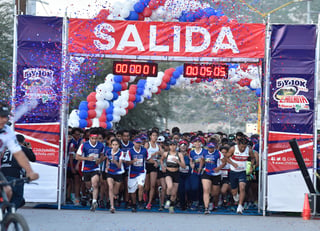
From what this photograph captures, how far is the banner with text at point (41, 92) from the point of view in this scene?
15703 millimetres

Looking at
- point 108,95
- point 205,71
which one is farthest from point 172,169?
point 108,95

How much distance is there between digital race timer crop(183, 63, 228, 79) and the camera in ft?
52.6

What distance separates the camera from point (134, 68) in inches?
627

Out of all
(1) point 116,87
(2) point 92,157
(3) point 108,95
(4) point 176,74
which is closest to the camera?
(2) point 92,157

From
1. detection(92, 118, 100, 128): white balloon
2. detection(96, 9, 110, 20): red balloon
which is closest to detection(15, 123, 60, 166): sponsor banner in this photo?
detection(96, 9, 110, 20): red balloon

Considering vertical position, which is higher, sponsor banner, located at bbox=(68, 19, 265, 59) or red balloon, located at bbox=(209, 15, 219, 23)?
red balloon, located at bbox=(209, 15, 219, 23)

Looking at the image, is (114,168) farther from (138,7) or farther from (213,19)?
(138,7)

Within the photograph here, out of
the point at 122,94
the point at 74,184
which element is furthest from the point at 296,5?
the point at 74,184

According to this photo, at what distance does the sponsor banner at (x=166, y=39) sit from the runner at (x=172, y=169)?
7.47 feet

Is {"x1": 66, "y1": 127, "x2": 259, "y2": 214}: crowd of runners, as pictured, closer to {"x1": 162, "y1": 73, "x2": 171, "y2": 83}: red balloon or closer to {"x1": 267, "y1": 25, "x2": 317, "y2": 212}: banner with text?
{"x1": 267, "y1": 25, "x2": 317, "y2": 212}: banner with text

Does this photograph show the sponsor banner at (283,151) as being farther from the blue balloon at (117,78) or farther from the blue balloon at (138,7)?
the blue balloon at (117,78)

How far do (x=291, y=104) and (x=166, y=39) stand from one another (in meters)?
3.25

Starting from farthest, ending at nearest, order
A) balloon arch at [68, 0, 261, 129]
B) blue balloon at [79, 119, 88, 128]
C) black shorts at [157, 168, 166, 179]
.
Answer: blue balloon at [79, 119, 88, 128]
balloon arch at [68, 0, 261, 129]
black shorts at [157, 168, 166, 179]

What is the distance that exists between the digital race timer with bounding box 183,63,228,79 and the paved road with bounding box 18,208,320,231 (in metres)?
3.27
